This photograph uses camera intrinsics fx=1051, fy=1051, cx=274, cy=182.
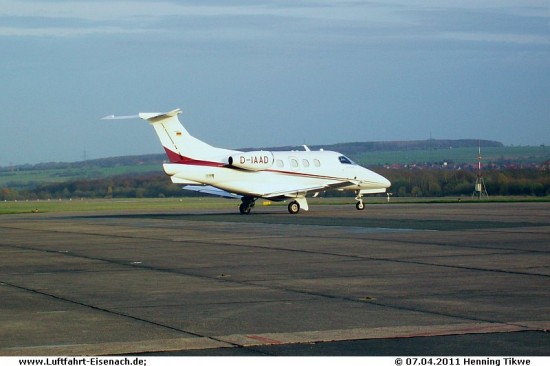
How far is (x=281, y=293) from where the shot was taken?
52.6ft

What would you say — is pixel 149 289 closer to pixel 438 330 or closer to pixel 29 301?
pixel 29 301

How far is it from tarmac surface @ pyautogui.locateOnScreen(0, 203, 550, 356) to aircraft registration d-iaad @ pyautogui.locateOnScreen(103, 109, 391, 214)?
12.0 meters

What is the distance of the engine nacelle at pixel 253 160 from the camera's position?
143 ft

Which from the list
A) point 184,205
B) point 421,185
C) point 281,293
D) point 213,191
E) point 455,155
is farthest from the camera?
point 455,155

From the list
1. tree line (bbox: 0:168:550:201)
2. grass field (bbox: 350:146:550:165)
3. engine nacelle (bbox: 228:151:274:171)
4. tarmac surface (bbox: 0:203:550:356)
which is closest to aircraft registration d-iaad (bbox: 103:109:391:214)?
engine nacelle (bbox: 228:151:274:171)

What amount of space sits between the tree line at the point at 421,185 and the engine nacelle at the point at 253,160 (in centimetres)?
2754

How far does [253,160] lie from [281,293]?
28.3 meters

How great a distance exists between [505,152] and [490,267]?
146961 millimetres

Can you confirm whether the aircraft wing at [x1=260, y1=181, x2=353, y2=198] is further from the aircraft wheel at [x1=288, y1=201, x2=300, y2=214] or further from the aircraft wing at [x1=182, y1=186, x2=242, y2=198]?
the aircraft wing at [x1=182, y1=186, x2=242, y2=198]

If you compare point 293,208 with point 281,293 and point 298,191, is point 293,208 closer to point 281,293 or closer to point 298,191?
point 298,191

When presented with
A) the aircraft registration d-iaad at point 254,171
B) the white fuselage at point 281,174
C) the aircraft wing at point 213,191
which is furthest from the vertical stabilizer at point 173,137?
the aircraft wing at point 213,191

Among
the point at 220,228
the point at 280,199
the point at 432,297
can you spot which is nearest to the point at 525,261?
the point at 432,297

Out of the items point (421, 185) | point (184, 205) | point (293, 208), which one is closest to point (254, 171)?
point (293, 208)

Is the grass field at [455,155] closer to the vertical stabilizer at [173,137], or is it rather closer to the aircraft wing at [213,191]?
the aircraft wing at [213,191]
